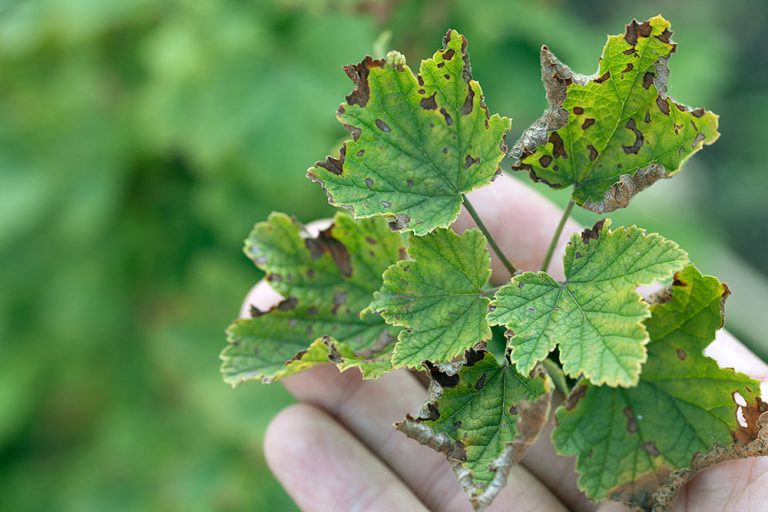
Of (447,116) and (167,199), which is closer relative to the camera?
(447,116)

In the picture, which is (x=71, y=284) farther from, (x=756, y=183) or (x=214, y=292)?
(x=756, y=183)

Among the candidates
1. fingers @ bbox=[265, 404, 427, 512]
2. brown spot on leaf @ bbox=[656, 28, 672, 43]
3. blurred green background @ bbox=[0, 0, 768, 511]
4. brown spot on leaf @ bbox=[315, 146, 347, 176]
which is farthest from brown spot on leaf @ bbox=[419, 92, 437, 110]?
blurred green background @ bbox=[0, 0, 768, 511]

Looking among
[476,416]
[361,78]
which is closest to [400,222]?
[361,78]

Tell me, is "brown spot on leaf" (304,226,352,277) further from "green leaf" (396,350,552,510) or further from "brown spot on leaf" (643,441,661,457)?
"brown spot on leaf" (643,441,661,457)

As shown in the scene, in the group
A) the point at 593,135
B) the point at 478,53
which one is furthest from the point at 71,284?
the point at 593,135

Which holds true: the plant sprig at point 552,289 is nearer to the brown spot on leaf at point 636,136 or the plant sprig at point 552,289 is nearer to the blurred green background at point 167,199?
the brown spot on leaf at point 636,136

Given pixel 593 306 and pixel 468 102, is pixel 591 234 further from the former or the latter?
pixel 468 102
